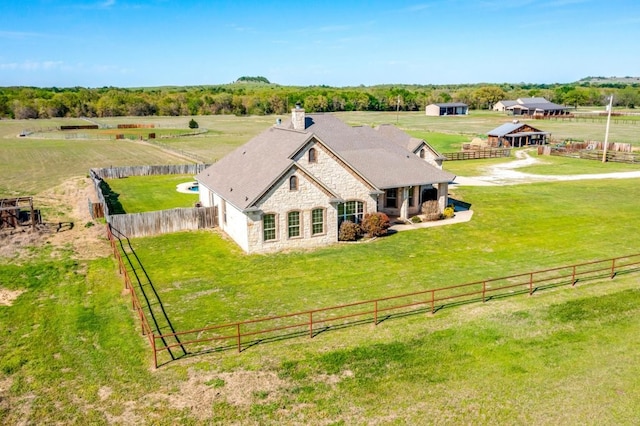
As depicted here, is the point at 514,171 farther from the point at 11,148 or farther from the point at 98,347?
the point at 11,148

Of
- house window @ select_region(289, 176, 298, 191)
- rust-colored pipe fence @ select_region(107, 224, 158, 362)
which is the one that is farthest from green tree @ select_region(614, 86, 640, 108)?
rust-colored pipe fence @ select_region(107, 224, 158, 362)

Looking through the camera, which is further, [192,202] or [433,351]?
[192,202]

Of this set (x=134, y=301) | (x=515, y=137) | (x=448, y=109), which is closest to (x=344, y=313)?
(x=134, y=301)

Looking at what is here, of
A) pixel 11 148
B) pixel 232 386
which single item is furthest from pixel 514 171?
pixel 11 148

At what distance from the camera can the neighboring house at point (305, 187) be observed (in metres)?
28.5

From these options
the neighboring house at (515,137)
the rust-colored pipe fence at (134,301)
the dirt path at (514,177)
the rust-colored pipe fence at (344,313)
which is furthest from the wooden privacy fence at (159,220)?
the neighboring house at (515,137)

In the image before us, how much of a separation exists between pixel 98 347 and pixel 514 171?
50636 mm

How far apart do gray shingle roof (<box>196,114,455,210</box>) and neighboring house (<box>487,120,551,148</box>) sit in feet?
132

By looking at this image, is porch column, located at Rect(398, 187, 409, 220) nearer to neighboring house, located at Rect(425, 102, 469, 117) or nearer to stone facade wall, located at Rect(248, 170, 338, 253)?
stone facade wall, located at Rect(248, 170, 338, 253)

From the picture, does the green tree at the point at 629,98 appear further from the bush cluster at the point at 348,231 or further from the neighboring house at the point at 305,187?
the bush cluster at the point at 348,231

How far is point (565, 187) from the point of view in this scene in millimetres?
47906

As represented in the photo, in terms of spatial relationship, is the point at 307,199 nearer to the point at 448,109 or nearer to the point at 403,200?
the point at 403,200

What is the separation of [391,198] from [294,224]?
9477mm

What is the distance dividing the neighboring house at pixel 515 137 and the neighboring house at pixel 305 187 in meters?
44.5
